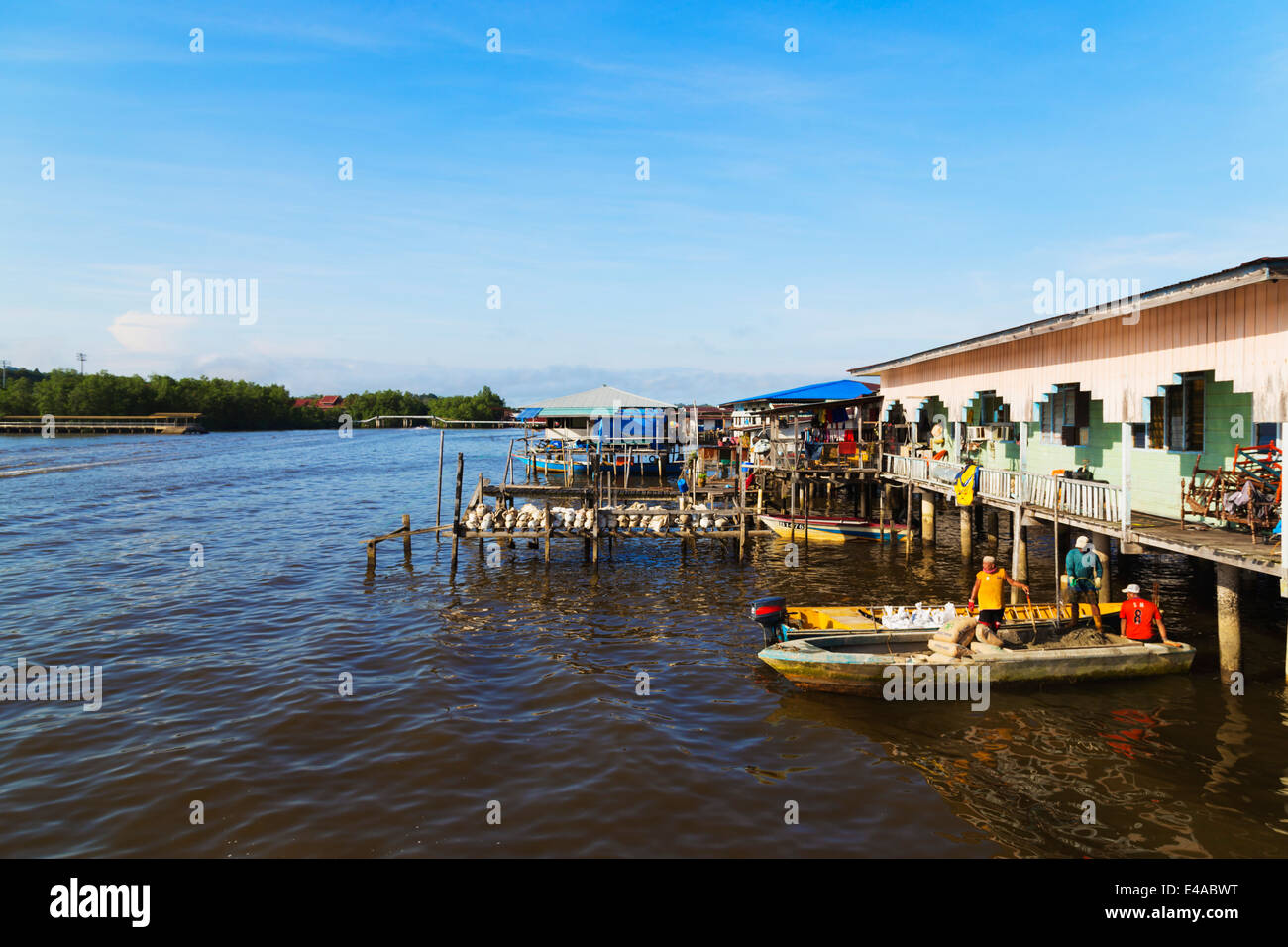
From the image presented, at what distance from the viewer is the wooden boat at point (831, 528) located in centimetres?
2527

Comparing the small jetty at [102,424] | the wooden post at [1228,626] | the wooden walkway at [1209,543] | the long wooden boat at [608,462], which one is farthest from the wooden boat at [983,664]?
the small jetty at [102,424]

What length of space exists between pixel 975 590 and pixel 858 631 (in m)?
2.16

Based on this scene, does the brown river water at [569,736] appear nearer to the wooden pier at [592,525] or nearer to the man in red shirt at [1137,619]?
the man in red shirt at [1137,619]

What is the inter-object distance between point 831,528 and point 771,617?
1355cm

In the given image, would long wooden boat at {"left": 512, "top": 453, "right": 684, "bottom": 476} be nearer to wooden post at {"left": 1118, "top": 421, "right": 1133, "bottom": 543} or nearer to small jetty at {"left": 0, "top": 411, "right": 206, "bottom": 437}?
wooden post at {"left": 1118, "top": 421, "right": 1133, "bottom": 543}

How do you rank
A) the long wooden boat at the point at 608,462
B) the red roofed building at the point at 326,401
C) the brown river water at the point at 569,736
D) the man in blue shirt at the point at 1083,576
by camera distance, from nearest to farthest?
the brown river water at the point at 569,736
the man in blue shirt at the point at 1083,576
the long wooden boat at the point at 608,462
the red roofed building at the point at 326,401

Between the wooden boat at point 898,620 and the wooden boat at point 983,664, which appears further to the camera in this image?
the wooden boat at point 898,620

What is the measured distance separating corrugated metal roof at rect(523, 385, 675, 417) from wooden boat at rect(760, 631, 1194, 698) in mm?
17653

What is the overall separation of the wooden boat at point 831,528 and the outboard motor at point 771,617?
1213 centimetres

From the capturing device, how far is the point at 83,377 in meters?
115

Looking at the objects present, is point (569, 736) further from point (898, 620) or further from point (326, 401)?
point (326, 401)

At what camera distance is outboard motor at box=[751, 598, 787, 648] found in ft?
42.2

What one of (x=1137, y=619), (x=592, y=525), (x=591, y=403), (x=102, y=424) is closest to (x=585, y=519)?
(x=592, y=525)

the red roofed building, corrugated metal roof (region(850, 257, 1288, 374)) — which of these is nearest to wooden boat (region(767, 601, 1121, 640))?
corrugated metal roof (region(850, 257, 1288, 374))
